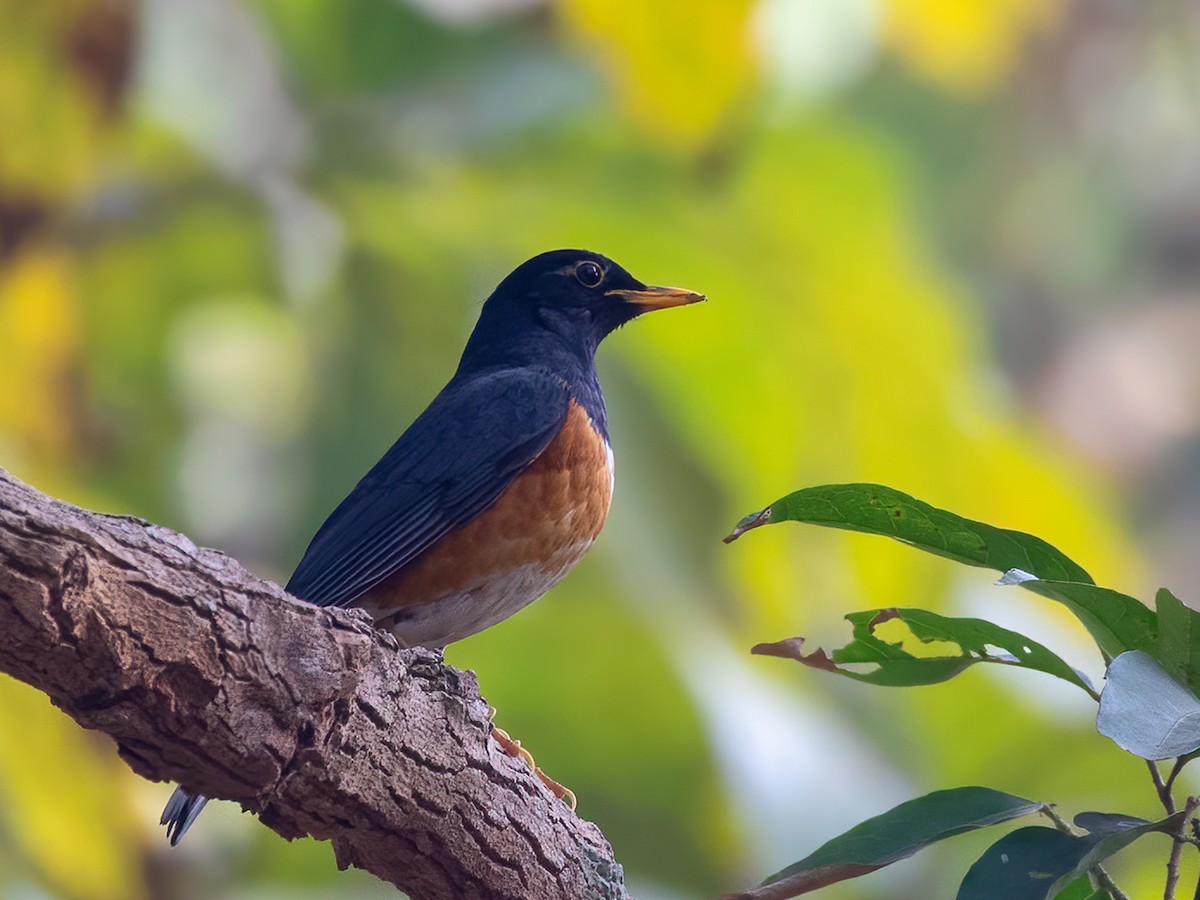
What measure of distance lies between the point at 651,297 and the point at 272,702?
2592 mm

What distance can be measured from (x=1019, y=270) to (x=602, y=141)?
7032 millimetres

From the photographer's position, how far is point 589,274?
472 centimetres

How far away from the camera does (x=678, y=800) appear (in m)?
5.86

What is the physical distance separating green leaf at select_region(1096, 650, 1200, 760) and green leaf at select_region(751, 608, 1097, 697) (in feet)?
0.81

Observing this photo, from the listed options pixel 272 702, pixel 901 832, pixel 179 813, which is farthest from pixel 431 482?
pixel 901 832

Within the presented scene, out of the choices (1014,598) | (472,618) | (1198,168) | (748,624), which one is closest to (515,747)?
(472,618)

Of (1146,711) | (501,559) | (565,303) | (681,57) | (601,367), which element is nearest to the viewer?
(1146,711)

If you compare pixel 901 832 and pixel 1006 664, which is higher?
pixel 1006 664

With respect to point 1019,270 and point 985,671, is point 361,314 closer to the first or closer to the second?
point 985,671

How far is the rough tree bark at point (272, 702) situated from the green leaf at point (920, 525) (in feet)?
2.50

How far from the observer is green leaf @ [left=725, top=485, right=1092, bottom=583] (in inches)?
95.3

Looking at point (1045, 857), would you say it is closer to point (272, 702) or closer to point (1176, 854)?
point (1176, 854)

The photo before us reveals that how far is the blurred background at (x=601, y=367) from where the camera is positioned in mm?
5676

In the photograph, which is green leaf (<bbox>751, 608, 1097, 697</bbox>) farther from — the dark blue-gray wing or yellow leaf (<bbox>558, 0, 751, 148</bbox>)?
yellow leaf (<bbox>558, 0, 751, 148</bbox>)
